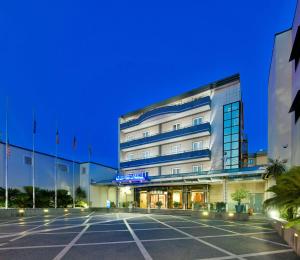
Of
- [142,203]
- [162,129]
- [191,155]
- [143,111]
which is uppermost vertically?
[143,111]

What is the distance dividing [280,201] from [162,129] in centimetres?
4415

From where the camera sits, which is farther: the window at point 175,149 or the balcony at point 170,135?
the window at point 175,149

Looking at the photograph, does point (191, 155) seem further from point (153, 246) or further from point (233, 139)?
point (153, 246)

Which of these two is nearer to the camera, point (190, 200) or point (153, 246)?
point (153, 246)

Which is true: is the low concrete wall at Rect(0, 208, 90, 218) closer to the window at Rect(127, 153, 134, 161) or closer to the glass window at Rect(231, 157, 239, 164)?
the window at Rect(127, 153, 134, 161)

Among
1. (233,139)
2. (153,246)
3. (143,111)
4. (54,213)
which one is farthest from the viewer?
(143,111)

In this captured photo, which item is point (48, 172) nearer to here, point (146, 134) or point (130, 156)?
point (130, 156)

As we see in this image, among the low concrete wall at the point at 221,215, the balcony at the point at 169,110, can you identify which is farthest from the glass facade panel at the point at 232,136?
the low concrete wall at the point at 221,215

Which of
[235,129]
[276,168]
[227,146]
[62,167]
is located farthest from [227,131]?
[62,167]

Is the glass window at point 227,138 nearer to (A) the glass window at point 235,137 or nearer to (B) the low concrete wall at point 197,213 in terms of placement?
(A) the glass window at point 235,137

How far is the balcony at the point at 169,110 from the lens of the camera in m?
45.6

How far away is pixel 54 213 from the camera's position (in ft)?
128

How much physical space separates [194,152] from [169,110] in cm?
913

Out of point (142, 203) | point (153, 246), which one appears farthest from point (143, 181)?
point (153, 246)
